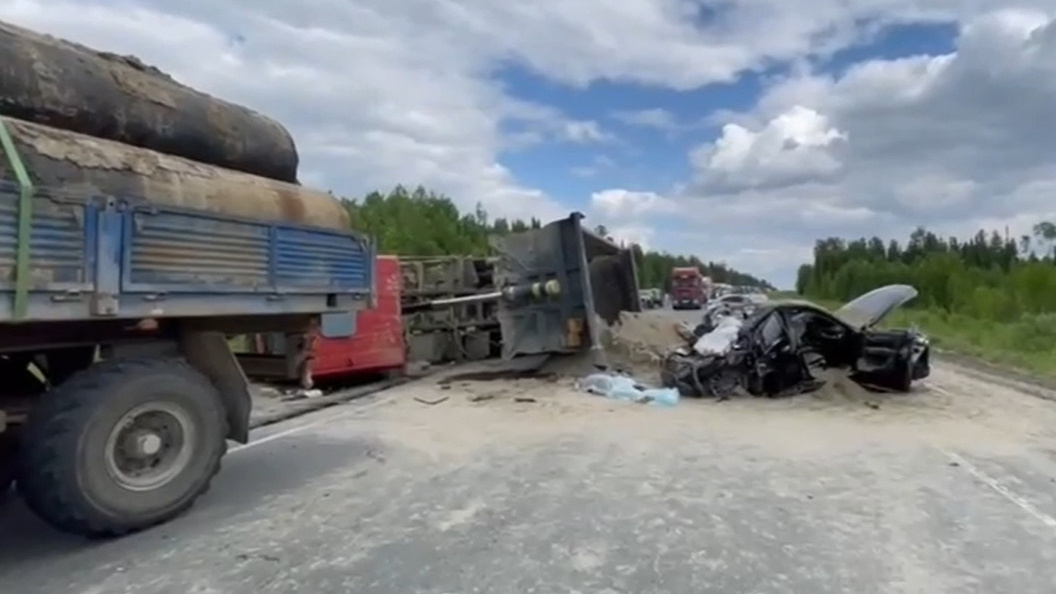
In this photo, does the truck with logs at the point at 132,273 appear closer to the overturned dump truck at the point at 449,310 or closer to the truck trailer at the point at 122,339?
the truck trailer at the point at 122,339

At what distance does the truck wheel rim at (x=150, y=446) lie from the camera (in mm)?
5074

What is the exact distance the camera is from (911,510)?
5.79 m

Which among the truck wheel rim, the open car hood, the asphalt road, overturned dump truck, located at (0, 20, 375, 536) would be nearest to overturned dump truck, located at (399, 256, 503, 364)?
the open car hood

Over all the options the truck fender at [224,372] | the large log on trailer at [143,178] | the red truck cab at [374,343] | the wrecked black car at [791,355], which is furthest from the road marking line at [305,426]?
the wrecked black car at [791,355]

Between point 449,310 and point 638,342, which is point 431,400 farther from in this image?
point 449,310

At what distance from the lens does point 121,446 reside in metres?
5.11

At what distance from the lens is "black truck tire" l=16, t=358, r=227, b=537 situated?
470 cm

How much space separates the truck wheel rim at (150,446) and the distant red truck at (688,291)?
51997 mm

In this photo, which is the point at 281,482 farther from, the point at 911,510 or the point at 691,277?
the point at 691,277

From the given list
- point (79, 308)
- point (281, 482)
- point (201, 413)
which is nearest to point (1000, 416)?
point (281, 482)

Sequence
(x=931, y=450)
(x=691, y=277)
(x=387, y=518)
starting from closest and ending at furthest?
(x=387, y=518) < (x=931, y=450) < (x=691, y=277)

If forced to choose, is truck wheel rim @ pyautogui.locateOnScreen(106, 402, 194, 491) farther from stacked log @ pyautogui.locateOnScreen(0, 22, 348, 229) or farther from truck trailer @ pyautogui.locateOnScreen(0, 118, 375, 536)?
stacked log @ pyautogui.locateOnScreen(0, 22, 348, 229)

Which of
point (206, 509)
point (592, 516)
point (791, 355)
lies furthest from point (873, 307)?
point (206, 509)

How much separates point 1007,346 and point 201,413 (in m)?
22.7
